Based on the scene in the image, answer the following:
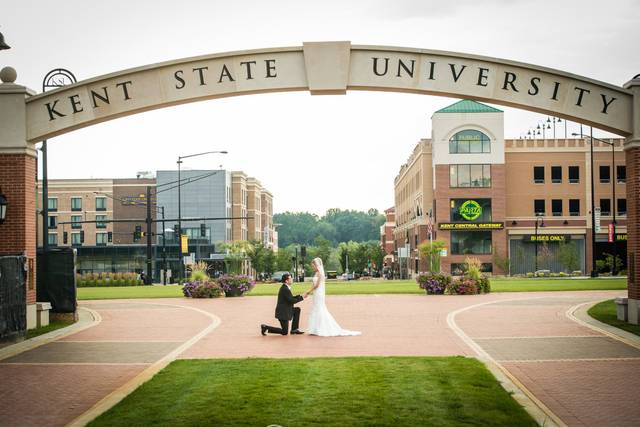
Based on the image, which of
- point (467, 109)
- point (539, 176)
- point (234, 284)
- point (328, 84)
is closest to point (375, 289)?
point (234, 284)

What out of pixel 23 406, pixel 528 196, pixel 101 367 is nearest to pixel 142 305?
pixel 101 367

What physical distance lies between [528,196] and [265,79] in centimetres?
6606

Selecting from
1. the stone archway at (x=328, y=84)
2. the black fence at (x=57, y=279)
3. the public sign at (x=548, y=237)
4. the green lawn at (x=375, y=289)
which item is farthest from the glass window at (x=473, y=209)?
the stone archway at (x=328, y=84)

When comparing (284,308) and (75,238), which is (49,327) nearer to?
(284,308)

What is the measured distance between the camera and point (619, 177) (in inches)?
3123

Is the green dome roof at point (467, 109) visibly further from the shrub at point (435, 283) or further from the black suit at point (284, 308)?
the black suit at point (284, 308)

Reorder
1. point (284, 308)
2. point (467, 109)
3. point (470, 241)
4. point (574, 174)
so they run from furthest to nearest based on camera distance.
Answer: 1. point (574, 174)
2. point (470, 241)
3. point (467, 109)
4. point (284, 308)

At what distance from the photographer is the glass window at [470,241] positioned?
80.0 metres

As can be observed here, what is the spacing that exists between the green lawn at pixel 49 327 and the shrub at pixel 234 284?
47.2 ft

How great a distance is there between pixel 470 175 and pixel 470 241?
6408 millimetres

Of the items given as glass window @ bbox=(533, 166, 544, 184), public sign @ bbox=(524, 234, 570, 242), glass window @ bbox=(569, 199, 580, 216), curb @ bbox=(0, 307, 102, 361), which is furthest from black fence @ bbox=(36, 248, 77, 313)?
glass window @ bbox=(569, 199, 580, 216)

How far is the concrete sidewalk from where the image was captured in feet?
35.0

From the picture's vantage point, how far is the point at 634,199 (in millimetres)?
18984

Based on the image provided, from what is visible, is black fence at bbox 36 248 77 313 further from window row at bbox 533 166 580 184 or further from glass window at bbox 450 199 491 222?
window row at bbox 533 166 580 184
